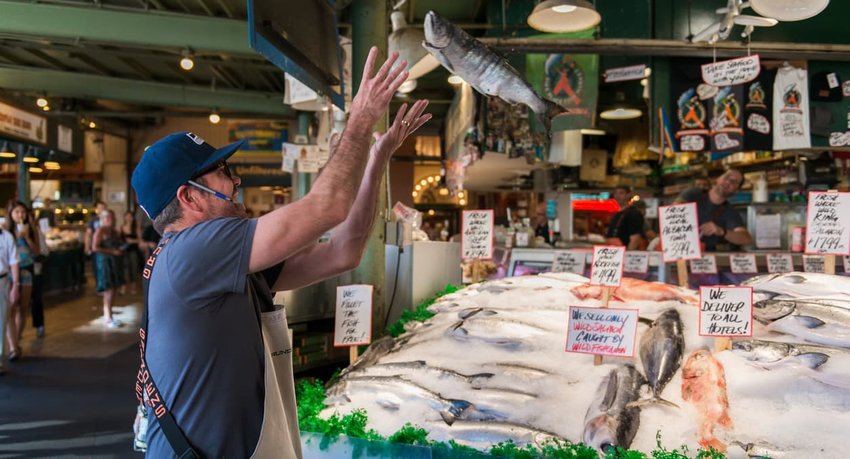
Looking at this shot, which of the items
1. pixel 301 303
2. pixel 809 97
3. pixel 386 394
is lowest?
pixel 386 394

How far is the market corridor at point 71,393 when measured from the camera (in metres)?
4.53

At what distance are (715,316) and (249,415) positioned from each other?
7.96 ft

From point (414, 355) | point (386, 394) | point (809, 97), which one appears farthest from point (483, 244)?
point (809, 97)

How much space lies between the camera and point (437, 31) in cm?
282

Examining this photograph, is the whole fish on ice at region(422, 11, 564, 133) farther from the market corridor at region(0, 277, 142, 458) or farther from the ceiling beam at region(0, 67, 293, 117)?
Answer: the ceiling beam at region(0, 67, 293, 117)

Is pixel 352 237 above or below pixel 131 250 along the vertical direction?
above

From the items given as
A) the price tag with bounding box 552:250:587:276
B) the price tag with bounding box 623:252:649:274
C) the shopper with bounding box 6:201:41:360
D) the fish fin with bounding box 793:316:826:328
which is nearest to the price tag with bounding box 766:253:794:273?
the price tag with bounding box 623:252:649:274

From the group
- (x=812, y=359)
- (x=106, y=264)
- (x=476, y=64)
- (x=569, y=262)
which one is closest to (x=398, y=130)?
(x=476, y=64)

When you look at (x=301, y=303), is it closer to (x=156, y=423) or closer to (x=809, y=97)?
(x=156, y=423)

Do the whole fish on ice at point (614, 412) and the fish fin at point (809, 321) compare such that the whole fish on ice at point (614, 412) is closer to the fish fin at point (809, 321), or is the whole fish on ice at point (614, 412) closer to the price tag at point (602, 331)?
the price tag at point (602, 331)

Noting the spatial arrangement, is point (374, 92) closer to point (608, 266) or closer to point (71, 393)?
point (608, 266)

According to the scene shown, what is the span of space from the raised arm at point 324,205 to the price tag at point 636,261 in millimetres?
4429

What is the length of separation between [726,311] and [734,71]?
12.0 feet

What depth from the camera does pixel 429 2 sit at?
8242 mm
